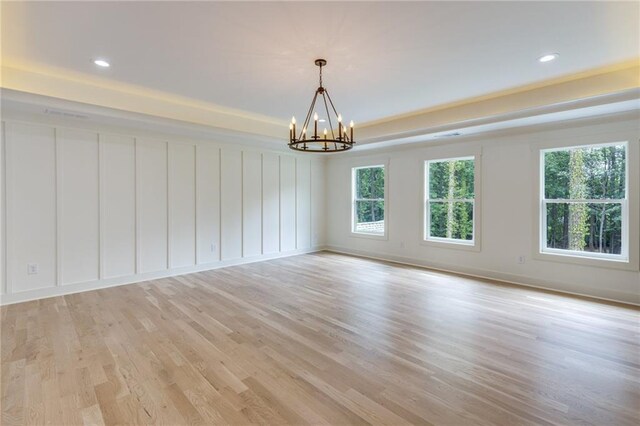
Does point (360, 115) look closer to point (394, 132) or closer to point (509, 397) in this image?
point (394, 132)

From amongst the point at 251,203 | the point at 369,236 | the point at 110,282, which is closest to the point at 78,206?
the point at 110,282

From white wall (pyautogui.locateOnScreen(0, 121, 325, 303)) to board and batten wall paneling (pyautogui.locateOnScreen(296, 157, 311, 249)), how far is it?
13.6 inches

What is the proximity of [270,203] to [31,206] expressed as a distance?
3849mm

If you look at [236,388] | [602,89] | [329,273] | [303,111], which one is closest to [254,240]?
[329,273]

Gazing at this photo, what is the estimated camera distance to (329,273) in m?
5.62

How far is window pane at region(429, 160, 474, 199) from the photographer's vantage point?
5.63 metres

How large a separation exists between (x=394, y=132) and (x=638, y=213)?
3.49 m

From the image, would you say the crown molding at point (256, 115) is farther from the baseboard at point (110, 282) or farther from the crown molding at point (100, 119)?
the baseboard at point (110, 282)

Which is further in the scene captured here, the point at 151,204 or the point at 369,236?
the point at 369,236

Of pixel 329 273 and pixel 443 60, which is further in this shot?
pixel 329 273

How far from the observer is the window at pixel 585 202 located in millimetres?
4199

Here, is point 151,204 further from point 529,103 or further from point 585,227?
point 585,227

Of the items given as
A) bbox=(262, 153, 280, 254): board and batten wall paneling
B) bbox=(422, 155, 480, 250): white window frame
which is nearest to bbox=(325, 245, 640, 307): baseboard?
bbox=(422, 155, 480, 250): white window frame

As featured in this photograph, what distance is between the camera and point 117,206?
4867mm
